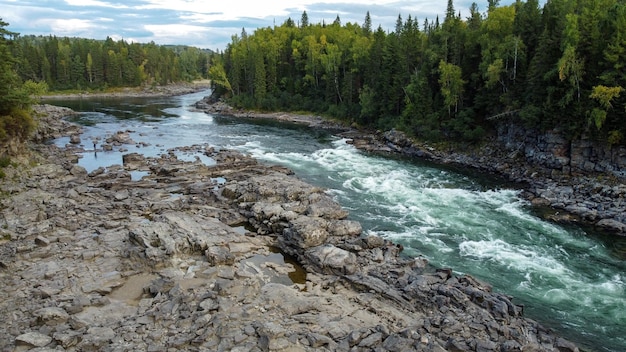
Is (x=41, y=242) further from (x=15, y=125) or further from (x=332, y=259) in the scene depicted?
(x=15, y=125)

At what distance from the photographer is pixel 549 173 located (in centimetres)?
4084

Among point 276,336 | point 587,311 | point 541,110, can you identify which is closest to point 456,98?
point 541,110

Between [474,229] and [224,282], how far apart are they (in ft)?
55.9

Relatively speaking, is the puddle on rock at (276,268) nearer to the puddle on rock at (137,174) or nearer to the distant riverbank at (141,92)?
the puddle on rock at (137,174)

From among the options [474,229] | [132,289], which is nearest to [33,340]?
[132,289]

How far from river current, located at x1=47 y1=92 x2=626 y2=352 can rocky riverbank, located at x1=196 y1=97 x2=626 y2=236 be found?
78.8 inches

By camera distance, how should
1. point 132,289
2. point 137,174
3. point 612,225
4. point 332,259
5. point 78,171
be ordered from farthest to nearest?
point 137,174 → point 78,171 → point 612,225 → point 332,259 → point 132,289

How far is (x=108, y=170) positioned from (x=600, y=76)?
4441cm

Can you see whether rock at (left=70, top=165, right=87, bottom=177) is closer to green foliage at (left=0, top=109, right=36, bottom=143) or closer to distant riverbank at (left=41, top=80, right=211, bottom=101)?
green foliage at (left=0, top=109, right=36, bottom=143)

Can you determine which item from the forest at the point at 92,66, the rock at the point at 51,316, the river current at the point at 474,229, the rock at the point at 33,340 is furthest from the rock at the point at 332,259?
the forest at the point at 92,66

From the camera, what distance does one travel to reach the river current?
20.5 meters

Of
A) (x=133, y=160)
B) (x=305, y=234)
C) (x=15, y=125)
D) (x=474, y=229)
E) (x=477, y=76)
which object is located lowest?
(x=474, y=229)

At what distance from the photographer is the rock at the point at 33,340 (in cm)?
1567

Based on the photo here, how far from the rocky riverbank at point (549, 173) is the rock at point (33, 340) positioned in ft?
102
